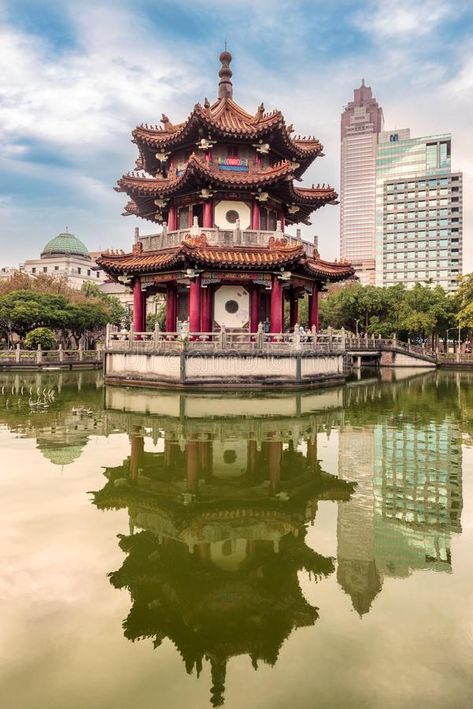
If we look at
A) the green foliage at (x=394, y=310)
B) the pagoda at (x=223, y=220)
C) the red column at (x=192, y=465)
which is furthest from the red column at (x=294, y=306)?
the green foliage at (x=394, y=310)

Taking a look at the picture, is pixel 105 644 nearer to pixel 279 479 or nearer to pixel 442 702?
pixel 442 702

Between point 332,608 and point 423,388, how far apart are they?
25.5 metres

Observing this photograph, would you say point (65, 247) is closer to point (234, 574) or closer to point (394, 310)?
point (394, 310)

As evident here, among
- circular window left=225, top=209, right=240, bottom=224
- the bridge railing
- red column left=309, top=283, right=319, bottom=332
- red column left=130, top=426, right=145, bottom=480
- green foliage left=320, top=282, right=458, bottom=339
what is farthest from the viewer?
green foliage left=320, top=282, right=458, bottom=339

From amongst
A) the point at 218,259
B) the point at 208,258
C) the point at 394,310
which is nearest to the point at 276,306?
the point at 218,259

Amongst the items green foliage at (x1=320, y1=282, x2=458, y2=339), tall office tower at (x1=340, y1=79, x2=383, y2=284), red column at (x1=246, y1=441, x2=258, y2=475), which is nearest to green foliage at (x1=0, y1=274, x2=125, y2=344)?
green foliage at (x1=320, y1=282, x2=458, y2=339)

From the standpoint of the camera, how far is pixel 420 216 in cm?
12112

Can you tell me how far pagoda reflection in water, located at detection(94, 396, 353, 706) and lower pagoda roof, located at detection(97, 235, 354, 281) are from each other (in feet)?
41.4

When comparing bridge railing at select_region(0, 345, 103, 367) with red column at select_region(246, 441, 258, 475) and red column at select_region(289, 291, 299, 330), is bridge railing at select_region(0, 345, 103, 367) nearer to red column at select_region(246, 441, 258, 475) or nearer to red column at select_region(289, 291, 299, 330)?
red column at select_region(289, 291, 299, 330)

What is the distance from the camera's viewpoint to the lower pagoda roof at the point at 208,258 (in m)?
22.5

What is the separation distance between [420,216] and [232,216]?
108907mm

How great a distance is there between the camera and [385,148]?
136 m

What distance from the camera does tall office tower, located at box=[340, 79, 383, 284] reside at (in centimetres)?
16750

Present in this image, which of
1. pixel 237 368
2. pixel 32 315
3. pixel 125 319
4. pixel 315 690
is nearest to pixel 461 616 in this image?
pixel 315 690
